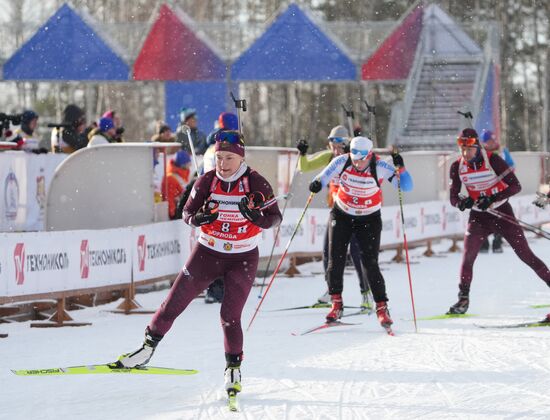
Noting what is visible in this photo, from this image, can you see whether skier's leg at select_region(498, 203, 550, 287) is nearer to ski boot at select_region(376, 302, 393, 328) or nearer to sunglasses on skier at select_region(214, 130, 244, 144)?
ski boot at select_region(376, 302, 393, 328)

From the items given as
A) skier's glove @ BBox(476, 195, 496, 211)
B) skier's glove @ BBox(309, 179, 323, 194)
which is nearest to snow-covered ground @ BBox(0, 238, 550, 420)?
skier's glove @ BBox(476, 195, 496, 211)

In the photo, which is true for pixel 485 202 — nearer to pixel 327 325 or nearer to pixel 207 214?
pixel 327 325

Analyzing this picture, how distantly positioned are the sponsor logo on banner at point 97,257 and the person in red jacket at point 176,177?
2.63 meters

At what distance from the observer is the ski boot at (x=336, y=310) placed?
11867 mm

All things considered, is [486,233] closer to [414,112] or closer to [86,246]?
[86,246]

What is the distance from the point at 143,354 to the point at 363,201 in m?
3.91

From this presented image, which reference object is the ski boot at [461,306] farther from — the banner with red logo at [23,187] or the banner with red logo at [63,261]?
the banner with red logo at [23,187]

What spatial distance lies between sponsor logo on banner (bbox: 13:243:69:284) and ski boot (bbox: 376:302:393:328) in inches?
123

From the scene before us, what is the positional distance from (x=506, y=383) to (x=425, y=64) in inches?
1116

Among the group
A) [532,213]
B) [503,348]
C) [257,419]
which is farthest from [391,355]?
[532,213]

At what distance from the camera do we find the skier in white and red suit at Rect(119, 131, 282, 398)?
8.02m

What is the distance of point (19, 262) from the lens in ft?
38.1

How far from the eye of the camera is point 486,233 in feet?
41.2

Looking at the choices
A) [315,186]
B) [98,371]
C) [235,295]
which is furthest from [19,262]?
[235,295]
